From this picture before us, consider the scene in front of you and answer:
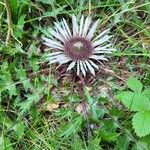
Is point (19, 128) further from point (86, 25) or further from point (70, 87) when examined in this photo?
point (86, 25)

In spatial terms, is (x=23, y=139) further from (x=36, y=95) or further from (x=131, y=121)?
(x=131, y=121)

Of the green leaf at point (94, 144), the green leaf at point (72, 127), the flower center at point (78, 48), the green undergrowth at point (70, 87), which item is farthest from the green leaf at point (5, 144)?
the flower center at point (78, 48)

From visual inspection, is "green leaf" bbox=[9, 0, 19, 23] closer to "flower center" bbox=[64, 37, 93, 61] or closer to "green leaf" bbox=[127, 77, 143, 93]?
"flower center" bbox=[64, 37, 93, 61]

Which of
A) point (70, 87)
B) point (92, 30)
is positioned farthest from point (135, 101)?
point (92, 30)

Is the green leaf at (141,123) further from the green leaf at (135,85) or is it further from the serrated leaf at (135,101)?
the green leaf at (135,85)

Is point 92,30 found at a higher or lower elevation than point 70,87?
higher

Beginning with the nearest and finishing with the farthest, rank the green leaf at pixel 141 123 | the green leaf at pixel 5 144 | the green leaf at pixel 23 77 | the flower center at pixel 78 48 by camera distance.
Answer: the green leaf at pixel 141 123 < the green leaf at pixel 5 144 < the green leaf at pixel 23 77 < the flower center at pixel 78 48

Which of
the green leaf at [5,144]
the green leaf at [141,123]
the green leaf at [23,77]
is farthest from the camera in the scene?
the green leaf at [23,77]
